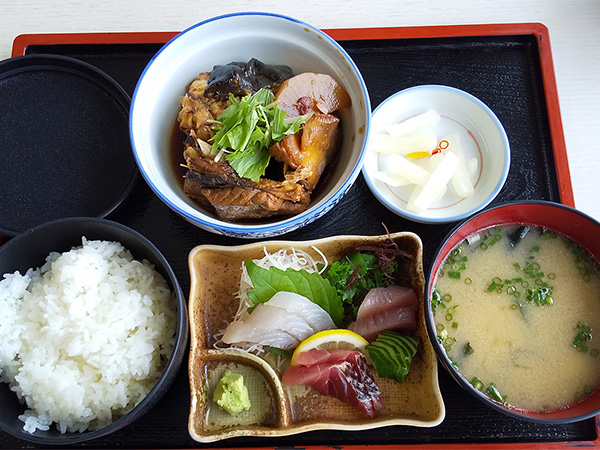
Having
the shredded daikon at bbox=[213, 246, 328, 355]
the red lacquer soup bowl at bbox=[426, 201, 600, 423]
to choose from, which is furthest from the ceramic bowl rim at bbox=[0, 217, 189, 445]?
the red lacquer soup bowl at bbox=[426, 201, 600, 423]

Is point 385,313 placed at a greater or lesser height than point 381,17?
lesser

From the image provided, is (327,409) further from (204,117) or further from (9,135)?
(9,135)

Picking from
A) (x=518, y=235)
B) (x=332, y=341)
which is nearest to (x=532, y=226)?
(x=518, y=235)

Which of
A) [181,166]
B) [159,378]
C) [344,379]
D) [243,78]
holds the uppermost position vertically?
[243,78]

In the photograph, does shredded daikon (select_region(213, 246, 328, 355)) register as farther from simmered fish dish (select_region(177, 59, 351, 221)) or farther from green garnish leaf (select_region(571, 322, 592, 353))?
green garnish leaf (select_region(571, 322, 592, 353))

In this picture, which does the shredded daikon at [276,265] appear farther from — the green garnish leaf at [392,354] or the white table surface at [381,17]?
the white table surface at [381,17]

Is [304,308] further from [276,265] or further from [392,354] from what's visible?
[392,354]
